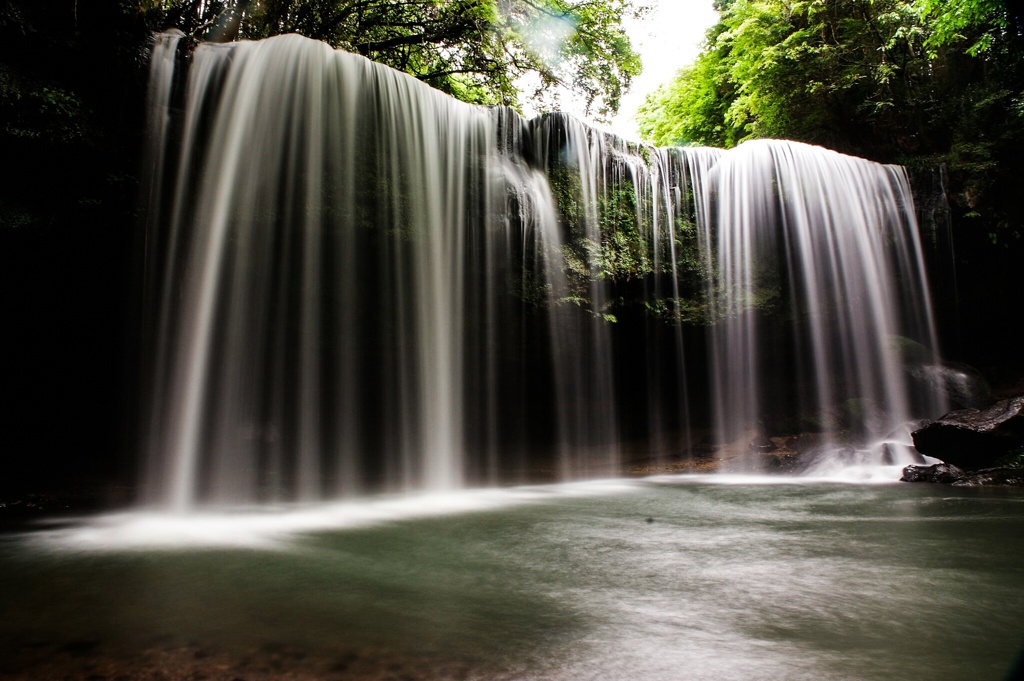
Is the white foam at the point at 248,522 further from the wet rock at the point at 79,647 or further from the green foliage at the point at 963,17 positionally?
the green foliage at the point at 963,17

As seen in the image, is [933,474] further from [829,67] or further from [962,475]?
[829,67]

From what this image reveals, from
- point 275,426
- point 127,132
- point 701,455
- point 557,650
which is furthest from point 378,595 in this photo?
point 701,455

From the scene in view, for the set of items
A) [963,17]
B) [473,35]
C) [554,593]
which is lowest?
[554,593]

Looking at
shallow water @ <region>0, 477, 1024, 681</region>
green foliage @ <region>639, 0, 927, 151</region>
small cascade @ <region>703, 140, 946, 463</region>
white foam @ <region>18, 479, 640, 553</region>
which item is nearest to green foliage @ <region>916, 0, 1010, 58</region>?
green foliage @ <region>639, 0, 927, 151</region>

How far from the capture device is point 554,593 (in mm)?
2953

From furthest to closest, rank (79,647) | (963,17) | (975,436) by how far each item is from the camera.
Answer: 1. (963,17)
2. (975,436)
3. (79,647)

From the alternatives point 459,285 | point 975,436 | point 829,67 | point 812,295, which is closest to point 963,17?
point 829,67

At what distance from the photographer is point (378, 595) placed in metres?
2.92

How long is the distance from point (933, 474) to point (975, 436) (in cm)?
81

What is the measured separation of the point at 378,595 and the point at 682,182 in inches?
408

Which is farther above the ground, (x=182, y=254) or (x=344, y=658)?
(x=182, y=254)

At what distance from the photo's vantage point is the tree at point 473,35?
10.6 meters

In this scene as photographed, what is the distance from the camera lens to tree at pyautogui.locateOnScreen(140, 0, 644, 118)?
10633 millimetres

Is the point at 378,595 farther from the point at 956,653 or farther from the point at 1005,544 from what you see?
the point at 1005,544
